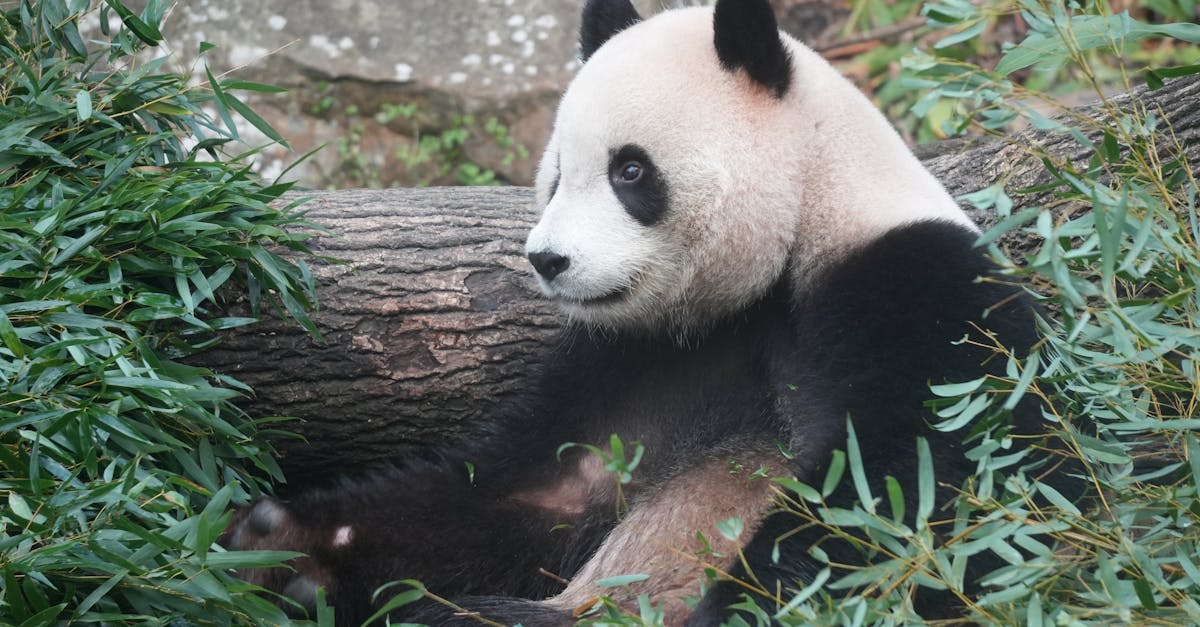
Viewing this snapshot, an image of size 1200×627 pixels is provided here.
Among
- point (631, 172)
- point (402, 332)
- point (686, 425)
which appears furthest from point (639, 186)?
point (402, 332)

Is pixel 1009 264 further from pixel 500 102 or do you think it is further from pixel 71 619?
pixel 500 102

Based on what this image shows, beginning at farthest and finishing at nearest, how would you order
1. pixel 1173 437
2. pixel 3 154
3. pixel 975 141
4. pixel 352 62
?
1. pixel 352 62
2. pixel 975 141
3. pixel 3 154
4. pixel 1173 437

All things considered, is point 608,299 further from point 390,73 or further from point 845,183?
point 390,73

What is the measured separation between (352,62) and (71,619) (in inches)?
179

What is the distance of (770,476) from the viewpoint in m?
2.60

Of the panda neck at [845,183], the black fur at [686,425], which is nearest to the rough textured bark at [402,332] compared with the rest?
the black fur at [686,425]

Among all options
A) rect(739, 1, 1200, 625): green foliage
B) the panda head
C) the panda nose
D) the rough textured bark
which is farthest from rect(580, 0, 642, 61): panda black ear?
rect(739, 1, 1200, 625): green foliage

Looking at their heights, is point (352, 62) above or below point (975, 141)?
below

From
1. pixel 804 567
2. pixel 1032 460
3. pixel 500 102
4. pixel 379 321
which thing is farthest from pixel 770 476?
pixel 500 102

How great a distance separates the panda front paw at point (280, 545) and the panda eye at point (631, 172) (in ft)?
3.95

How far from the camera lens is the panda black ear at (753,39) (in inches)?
101

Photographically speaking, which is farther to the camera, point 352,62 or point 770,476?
point 352,62

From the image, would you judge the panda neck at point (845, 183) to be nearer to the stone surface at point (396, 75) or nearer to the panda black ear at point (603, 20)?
the panda black ear at point (603, 20)

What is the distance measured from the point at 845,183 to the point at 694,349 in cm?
58
